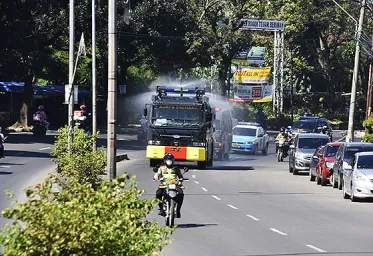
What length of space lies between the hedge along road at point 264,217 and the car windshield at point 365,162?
3.70 ft

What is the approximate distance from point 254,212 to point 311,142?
18398 mm

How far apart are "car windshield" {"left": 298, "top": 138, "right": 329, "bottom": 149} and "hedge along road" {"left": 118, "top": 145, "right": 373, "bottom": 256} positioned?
2596mm

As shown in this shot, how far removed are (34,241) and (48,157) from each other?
3398 centimetres

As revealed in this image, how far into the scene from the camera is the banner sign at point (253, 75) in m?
87.0

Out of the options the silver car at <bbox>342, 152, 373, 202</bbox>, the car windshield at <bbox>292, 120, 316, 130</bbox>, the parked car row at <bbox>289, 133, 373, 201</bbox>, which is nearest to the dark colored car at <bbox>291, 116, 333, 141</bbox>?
the car windshield at <bbox>292, 120, 316, 130</bbox>

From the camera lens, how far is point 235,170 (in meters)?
41.3

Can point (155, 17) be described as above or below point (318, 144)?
above

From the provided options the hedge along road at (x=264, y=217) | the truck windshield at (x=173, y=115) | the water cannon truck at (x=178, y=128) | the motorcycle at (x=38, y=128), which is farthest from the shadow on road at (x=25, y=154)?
the motorcycle at (x=38, y=128)

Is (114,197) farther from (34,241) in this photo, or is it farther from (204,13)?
(204,13)

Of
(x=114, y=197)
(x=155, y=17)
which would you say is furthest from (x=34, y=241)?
(x=155, y=17)

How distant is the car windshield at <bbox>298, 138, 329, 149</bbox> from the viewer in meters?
41.3

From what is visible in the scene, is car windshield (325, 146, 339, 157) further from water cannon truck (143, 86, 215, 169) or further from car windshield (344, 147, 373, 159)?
water cannon truck (143, 86, 215, 169)

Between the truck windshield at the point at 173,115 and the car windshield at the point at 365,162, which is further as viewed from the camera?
the truck windshield at the point at 173,115

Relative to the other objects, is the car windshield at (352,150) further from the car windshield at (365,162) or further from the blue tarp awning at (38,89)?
the blue tarp awning at (38,89)
